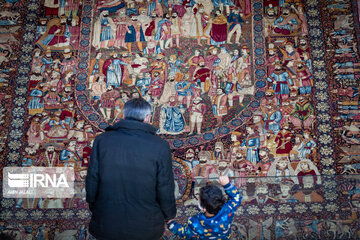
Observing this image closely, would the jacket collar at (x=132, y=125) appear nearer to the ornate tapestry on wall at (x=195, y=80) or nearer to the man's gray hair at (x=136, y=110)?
the man's gray hair at (x=136, y=110)

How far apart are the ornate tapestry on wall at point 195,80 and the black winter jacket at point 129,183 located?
4538 millimetres

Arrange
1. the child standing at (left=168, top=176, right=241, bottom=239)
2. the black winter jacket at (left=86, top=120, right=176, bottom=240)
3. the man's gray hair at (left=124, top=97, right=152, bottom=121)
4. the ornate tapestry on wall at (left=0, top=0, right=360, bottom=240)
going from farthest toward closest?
the ornate tapestry on wall at (left=0, top=0, right=360, bottom=240)
the child standing at (left=168, top=176, right=241, bottom=239)
the man's gray hair at (left=124, top=97, right=152, bottom=121)
the black winter jacket at (left=86, top=120, right=176, bottom=240)

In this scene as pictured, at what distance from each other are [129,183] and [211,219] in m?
0.81

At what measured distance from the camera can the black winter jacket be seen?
263 cm

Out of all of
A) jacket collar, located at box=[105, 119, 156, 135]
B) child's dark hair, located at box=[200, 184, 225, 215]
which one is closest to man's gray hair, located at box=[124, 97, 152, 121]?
jacket collar, located at box=[105, 119, 156, 135]

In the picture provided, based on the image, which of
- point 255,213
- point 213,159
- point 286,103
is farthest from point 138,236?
point 286,103

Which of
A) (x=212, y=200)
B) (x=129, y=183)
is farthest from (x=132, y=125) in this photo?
(x=212, y=200)

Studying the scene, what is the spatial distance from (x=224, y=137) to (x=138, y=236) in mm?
4916

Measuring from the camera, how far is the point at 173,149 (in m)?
7.39

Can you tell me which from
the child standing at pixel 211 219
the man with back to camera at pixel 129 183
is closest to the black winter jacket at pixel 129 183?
the man with back to camera at pixel 129 183

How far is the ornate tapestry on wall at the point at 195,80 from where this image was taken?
723 centimetres

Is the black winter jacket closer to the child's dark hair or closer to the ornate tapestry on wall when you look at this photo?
the child's dark hair

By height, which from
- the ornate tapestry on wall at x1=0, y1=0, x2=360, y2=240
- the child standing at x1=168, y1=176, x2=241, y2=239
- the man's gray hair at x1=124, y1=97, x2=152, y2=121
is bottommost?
the child standing at x1=168, y1=176, x2=241, y2=239

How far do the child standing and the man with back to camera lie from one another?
381mm
